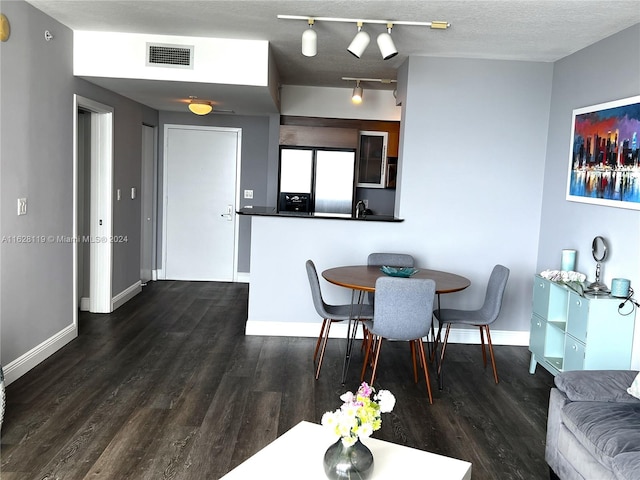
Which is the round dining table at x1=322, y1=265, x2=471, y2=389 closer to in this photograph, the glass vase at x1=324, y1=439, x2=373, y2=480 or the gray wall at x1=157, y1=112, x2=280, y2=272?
the glass vase at x1=324, y1=439, x2=373, y2=480

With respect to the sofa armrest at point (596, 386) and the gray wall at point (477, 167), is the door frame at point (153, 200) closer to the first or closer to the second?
the gray wall at point (477, 167)

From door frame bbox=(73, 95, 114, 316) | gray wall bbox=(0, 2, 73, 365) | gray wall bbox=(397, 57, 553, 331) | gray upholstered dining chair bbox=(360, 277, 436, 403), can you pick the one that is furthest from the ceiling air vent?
gray upholstered dining chair bbox=(360, 277, 436, 403)

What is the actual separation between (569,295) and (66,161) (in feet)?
12.6

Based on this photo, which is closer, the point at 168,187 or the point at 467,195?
the point at 467,195

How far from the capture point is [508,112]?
491 centimetres

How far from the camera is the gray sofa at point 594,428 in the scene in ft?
7.23

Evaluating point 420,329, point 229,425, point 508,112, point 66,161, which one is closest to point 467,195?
point 508,112

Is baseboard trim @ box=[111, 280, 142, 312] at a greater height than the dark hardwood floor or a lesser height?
greater

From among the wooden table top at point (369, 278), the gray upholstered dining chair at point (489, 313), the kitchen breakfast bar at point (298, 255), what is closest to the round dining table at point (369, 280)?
the wooden table top at point (369, 278)

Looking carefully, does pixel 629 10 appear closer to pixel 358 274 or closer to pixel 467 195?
pixel 467 195

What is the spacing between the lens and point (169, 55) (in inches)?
175

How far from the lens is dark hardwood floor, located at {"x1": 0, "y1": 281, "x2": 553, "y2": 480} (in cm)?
280

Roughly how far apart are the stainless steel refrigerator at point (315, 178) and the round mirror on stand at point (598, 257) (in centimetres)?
350

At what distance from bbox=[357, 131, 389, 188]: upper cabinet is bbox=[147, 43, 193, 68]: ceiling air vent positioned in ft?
9.93
